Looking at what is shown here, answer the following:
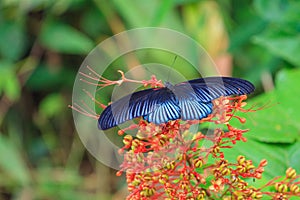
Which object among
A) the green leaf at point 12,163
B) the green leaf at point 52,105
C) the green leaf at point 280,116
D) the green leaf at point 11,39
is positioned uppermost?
the green leaf at point 11,39

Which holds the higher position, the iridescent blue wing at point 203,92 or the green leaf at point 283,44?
the green leaf at point 283,44

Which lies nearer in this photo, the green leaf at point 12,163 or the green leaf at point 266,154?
the green leaf at point 266,154

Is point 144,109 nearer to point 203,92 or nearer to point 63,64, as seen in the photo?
point 203,92

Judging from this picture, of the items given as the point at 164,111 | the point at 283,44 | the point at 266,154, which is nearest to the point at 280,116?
the point at 266,154

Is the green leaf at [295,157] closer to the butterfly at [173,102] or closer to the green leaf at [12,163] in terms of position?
the butterfly at [173,102]

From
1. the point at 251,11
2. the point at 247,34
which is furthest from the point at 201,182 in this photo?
the point at 251,11

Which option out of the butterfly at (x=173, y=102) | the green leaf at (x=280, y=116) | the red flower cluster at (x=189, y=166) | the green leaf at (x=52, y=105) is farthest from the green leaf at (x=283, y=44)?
the green leaf at (x=52, y=105)

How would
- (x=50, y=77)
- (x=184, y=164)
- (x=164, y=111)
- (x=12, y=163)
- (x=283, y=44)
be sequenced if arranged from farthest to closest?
(x=50, y=77) < (x=12, y=163) < (x=283, y=44) < (x=184, y=164) < (x=164, y=111)

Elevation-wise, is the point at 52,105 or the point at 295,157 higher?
the point at 52,105
